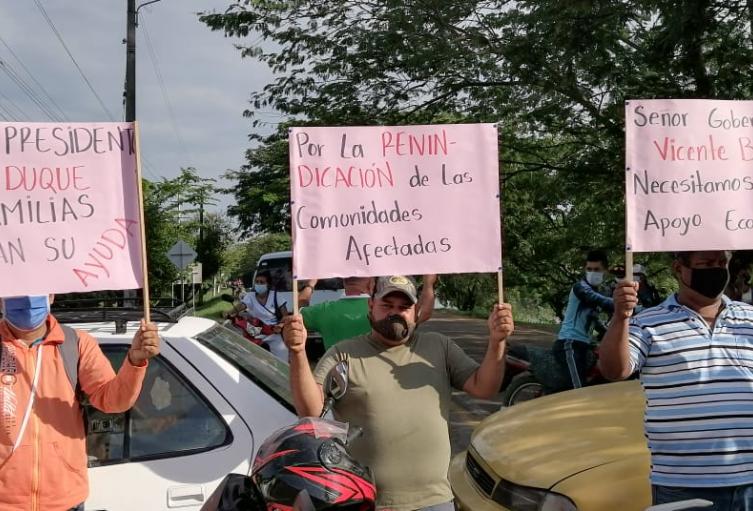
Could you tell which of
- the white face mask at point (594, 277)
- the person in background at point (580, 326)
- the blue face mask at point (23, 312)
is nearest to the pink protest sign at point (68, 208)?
the blue face mask at point (23, 312)

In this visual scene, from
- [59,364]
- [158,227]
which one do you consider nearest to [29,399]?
[59,364]

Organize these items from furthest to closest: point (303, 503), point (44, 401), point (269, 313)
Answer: point (269, 313) < point (44, 401) < point (303, 503)

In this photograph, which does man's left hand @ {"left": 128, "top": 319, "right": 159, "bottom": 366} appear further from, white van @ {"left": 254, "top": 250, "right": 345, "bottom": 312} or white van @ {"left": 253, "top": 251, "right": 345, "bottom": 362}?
white van @ {"left": 254, "top": 250, "right": 345, "bottom": 312}

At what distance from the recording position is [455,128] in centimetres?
311

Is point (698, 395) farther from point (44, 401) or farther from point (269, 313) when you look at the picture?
point (269, 313)

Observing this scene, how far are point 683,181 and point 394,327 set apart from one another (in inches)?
51.4

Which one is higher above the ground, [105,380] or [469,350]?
[105,380]

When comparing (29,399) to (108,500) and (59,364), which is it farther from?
(108,500)

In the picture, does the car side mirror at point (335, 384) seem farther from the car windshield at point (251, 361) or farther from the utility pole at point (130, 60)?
the utility pole at point (130, 60)

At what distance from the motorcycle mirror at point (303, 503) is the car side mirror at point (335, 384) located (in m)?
1.11

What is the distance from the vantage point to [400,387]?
292cm

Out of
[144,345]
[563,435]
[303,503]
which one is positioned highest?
[144,345]

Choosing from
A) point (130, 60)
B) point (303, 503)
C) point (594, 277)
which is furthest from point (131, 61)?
point (303, 503)

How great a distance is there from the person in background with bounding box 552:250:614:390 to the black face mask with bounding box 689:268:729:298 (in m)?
3.74
